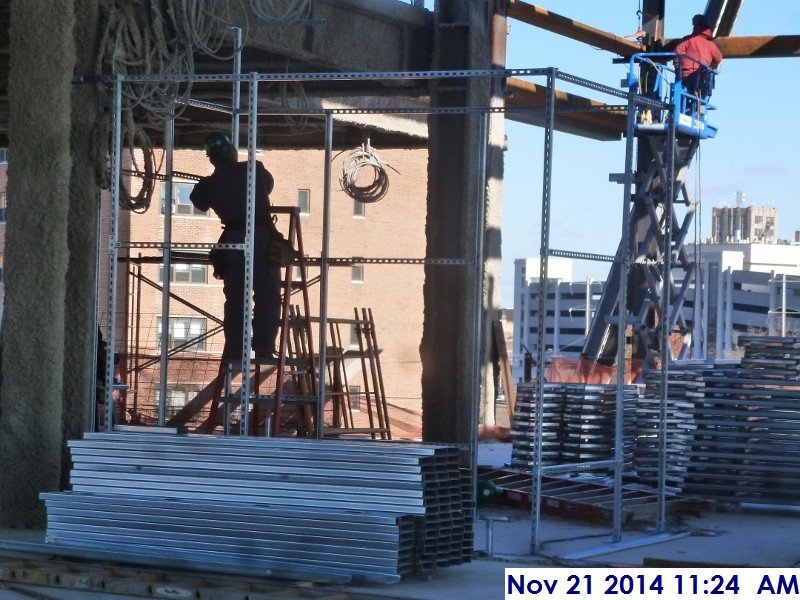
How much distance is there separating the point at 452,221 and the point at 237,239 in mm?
4543

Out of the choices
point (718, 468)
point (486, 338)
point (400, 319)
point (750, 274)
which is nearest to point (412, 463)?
point (718, 468)

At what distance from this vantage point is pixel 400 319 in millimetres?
61219

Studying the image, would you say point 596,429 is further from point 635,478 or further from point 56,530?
point 56,530

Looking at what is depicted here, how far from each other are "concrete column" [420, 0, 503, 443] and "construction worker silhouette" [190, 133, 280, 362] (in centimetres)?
356

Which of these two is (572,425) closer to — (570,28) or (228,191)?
(228,191)

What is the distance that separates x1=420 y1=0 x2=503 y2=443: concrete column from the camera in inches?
600

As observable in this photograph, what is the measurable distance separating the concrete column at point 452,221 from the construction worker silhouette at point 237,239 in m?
3.56

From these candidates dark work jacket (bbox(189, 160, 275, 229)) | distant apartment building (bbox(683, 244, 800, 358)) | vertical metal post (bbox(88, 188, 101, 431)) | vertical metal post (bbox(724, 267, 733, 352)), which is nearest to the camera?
vertical metal post (bbox(88, 188, 101, 431))

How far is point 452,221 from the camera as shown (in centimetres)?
1542

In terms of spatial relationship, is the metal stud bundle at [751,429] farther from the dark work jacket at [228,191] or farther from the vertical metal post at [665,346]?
the dark work jacket at [228,191]

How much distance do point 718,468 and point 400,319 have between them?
4880cm

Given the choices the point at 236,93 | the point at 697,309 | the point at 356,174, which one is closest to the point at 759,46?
the point at 356,174

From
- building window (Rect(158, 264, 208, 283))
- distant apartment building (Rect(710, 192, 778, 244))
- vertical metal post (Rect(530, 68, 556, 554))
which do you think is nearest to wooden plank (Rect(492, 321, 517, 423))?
vertical metal post (Rect(530, 68, 556, 554))

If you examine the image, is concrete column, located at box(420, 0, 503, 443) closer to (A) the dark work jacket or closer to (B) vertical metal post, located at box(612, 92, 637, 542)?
(A) the dark work jacket
